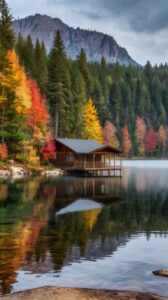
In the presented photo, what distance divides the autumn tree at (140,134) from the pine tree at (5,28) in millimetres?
82995

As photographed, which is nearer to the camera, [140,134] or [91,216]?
[91,216]

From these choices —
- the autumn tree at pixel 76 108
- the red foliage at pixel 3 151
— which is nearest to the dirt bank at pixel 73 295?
the red foliage at pixel 3 151

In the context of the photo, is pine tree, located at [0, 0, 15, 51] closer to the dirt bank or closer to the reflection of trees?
the reflection of trees

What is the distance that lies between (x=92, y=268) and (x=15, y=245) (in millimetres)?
4162

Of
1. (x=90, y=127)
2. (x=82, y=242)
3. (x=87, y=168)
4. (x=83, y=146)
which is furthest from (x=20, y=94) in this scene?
(x=82, y=242)

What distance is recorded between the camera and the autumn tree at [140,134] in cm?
14275

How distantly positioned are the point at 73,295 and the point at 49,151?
55.9 m

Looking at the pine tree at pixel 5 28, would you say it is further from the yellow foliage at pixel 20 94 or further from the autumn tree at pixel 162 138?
the autumn tree at pixel 162 138

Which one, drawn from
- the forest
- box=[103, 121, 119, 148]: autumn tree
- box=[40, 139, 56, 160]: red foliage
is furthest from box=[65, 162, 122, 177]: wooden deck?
box=[103, 121, 119, 148]: autumn tree

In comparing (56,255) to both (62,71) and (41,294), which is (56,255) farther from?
(62,71)

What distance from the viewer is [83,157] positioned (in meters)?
66.9

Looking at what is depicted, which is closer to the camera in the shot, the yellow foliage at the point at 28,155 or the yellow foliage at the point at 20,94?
the yellow foliage at the point at 20,94

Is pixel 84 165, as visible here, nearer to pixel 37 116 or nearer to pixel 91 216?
pixel 37 116

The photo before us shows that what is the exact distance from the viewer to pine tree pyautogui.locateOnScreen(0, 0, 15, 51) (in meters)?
64.9
